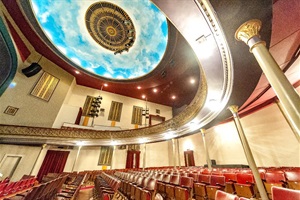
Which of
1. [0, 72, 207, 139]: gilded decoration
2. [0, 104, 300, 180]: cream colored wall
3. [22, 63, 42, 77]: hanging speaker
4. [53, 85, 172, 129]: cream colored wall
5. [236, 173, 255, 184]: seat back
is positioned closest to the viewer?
[236, 173, 255, 184]: seat back

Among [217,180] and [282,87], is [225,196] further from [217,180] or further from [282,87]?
[217,180]

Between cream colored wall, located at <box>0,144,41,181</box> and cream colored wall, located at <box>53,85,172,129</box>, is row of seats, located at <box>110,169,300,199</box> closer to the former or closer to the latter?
cream colored wall, located at <box>0,144,41,181</box>

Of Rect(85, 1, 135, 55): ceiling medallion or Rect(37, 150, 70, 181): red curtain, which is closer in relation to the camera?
Rect(85, 1, 135, 55): ceiling medallion

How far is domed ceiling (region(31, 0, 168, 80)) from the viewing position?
9.77 metres

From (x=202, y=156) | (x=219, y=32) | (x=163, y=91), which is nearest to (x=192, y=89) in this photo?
(x=163, y=91)

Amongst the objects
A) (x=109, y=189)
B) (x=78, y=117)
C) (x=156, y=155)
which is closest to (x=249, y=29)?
(x=109, y=189)

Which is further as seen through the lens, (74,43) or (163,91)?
(163,91)

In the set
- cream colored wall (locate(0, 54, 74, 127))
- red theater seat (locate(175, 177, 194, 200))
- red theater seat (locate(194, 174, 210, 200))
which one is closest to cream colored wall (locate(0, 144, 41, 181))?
cream colored wall (locate(0, 54, 74, 127))

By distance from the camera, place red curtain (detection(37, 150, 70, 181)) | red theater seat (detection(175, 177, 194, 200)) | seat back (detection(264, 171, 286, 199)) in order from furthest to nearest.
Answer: red curtain (detection(37, 150, 70, 181)) → seat back (detection(264, 171, 286, 199)) → red theater seat (detection(175, 177, 194, 200))

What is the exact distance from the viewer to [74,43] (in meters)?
11.8

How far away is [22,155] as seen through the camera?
9836 millimetres

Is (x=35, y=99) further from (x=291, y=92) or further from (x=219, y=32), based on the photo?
(x=291, y=92)

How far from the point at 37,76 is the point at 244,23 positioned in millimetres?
14618

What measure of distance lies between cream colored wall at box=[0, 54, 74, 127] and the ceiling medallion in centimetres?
549
